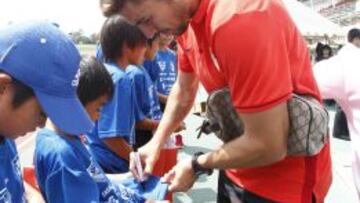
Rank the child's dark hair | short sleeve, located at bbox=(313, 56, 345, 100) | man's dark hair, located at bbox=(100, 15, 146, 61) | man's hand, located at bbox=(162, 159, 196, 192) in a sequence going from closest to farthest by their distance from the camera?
1. man's hand, located at bbox=(162, 159, 196, 192)
2. the child's dark hair
3. short sleeve, located at bbox=(313, 56, 345, 100)
4. man's dark hair, located at bbox=(100, 15, 146, 61)

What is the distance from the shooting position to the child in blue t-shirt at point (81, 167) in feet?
5.82

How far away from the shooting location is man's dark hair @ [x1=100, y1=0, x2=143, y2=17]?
1704 mm

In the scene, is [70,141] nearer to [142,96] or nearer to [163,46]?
[142,96]

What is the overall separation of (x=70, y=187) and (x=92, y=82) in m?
0.52

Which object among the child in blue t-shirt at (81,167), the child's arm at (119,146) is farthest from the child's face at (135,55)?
the child in blue t-shirt at (81,167)

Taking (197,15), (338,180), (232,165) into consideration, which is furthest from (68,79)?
(338,180)

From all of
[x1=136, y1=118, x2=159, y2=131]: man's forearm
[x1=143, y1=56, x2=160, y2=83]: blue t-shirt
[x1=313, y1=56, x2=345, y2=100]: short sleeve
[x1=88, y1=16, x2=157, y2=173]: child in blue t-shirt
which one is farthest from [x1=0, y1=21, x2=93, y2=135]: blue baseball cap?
[x1=143, y1=56, x2=160, y2=83]: blue t-shirt

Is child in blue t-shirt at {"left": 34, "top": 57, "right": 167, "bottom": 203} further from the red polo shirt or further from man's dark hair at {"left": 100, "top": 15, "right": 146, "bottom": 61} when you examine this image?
man's dark hair at {"left": 100, "top": 15, "right": 146, "bottom": 61}

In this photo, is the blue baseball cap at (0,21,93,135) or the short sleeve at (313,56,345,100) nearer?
the blue baseball cap at (0,21,93,135)

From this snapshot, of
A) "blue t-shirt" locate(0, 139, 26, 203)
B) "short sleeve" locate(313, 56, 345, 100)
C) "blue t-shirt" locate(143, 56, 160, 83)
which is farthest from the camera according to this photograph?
"blue t-shirt" locate(143, 56, 160, 83)

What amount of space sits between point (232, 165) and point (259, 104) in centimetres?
27

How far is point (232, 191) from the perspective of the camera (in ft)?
6.38

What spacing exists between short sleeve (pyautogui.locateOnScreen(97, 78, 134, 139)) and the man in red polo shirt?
0.72m

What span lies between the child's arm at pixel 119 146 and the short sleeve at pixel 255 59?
4.03ft
